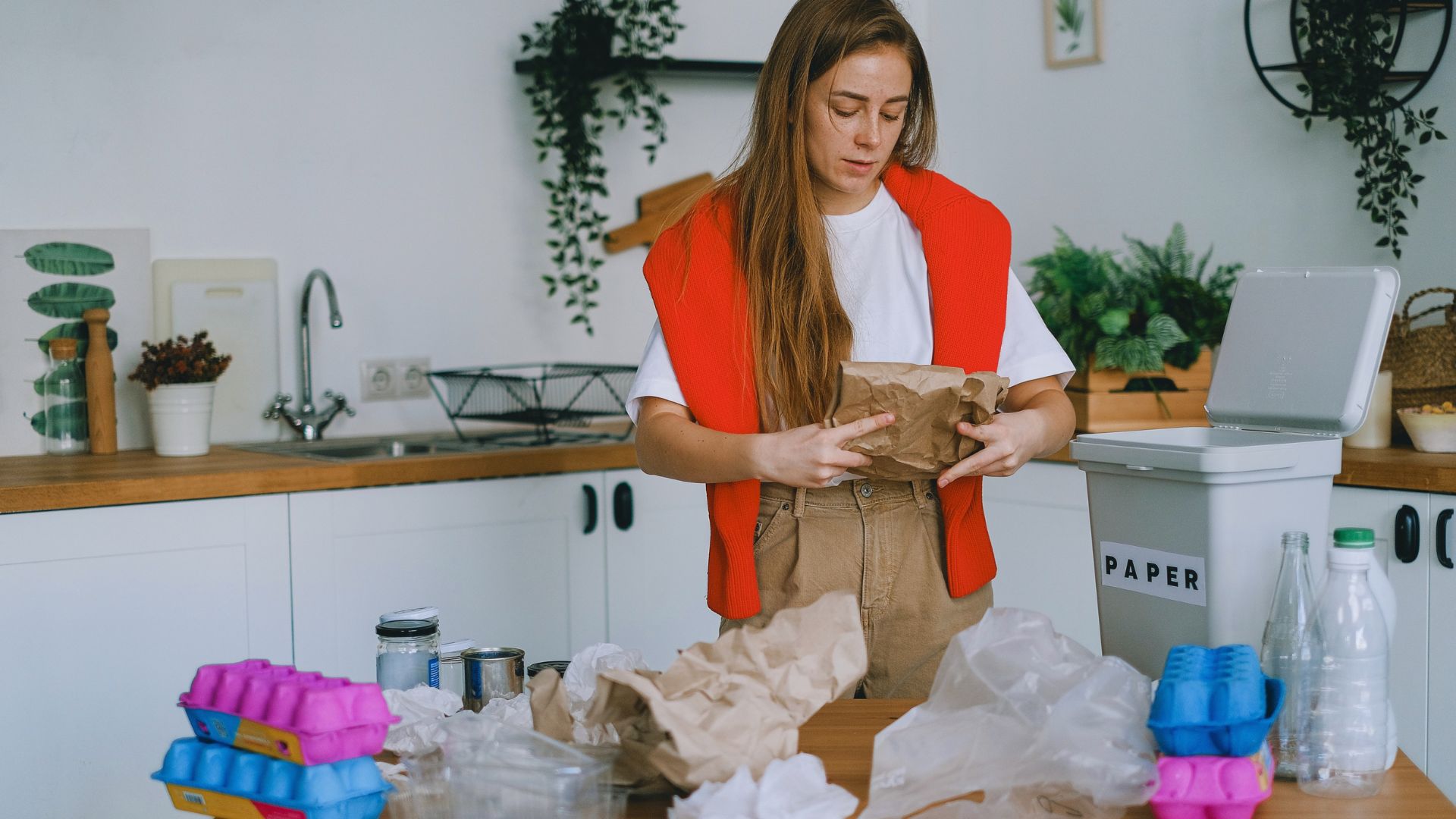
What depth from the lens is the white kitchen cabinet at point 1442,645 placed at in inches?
78.6

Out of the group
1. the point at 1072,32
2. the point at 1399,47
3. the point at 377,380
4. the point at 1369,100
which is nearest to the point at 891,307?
the point at 1369,100

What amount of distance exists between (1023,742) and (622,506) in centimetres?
167

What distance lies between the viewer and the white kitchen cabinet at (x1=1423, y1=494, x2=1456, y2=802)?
6.55 ft

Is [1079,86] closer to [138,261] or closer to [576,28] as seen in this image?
[576,28]

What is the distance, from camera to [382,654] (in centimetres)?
127

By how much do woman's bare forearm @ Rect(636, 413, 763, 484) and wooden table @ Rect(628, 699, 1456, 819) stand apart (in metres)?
0.28

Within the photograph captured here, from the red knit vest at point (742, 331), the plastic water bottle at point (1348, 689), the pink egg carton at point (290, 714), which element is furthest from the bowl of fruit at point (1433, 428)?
the pink egg carton at point (290, 714)

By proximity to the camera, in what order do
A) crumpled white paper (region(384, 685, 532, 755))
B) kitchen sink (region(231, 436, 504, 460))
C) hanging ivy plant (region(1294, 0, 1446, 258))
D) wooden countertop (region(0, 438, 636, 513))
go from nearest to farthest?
1. crumpled white paper (region(384, 685, 532, 755))
2. wooden countertop (region(0, 438, 636, 513))
3. hanging ivy plant (region(1294, 0, 1446, 258))
4. kitchen sink (region(231, 436, 504, 460))

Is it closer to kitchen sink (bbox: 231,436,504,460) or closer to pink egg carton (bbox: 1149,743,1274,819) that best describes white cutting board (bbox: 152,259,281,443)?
kitchen sink (bbox: 231,436,504,460)

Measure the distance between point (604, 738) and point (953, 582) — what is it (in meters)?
0.55

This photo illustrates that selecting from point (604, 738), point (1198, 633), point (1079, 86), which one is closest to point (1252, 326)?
point (1198, 633)

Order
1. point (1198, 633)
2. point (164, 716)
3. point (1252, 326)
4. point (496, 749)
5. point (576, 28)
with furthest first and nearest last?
point (576, 28) < point (164, 716) < point (1252, 326) < point (1198, 633) < point (496, 749)

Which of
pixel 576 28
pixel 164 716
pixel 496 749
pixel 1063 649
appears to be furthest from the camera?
pixel 576 28

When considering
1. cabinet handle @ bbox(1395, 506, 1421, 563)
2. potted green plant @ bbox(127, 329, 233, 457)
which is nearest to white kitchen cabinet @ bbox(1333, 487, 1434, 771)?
cabinet handle @ bbox(1395, 506, 1421, 563)
